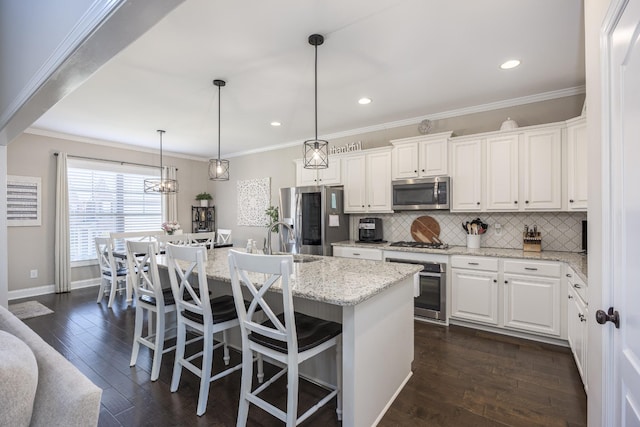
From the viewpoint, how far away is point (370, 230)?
4387mm

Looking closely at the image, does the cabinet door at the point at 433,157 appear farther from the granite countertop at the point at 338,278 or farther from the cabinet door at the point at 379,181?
the granite countertop at the point at 338,278

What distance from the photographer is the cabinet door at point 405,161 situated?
12.8 ft

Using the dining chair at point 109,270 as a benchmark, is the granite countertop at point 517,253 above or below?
above

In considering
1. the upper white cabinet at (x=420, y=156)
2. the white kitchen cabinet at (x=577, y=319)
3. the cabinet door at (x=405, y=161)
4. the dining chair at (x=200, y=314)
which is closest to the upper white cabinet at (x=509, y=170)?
the upper white cabinet at (x=420, y=156)

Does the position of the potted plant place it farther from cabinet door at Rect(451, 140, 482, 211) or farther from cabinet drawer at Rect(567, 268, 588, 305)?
cabinet drawer at Rect(567, 268, 588, 305)

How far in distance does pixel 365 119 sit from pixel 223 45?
2.37m

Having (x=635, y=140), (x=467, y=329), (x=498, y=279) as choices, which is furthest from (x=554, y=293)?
(x=635, y=140)

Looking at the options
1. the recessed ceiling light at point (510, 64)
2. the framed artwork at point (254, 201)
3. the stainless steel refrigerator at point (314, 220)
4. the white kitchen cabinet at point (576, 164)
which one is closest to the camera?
the recessed ceiling light at point (510, 64)

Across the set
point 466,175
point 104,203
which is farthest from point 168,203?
point 466,175

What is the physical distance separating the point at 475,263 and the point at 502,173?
1.06 metres

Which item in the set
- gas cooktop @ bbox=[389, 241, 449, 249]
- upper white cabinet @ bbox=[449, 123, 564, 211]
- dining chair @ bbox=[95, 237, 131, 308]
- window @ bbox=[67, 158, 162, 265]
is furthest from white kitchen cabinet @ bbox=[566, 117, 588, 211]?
window @ bbox=[67, 158, 162, 265]

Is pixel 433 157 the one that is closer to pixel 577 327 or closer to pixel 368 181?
pixel 368 181

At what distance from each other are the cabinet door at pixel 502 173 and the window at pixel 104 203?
6.00 metres

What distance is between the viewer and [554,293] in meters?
2.85
